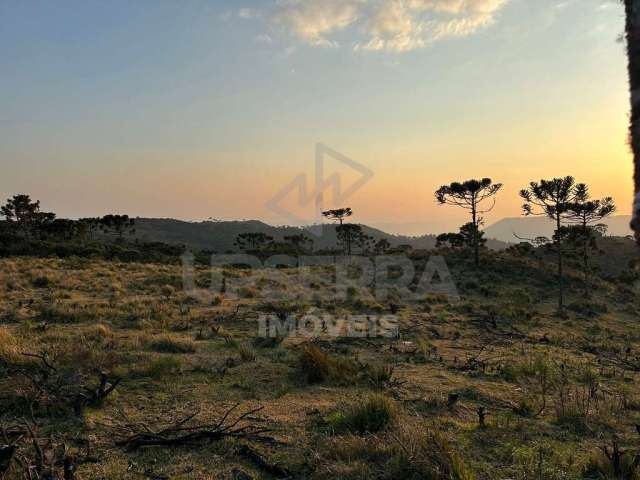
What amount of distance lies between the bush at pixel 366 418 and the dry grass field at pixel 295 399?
0.06 feet

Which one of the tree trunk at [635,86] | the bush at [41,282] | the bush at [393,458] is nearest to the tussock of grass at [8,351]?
the bush at [393,458]

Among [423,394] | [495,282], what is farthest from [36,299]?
[495,282]

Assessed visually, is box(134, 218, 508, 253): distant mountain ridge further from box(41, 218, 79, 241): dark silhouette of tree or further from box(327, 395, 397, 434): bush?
box(327, 395, 397, 434): bush

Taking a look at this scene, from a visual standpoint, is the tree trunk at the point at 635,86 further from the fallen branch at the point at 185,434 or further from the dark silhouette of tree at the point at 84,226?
the dark silhouette of tree at the point at 84,226

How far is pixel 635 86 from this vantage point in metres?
2.76

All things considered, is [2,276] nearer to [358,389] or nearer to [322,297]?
[322,297]

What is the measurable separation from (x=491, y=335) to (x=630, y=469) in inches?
407

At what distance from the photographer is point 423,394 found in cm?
720

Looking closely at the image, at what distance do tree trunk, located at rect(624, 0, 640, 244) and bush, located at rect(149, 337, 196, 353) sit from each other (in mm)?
8581

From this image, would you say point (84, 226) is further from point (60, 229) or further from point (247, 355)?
point (247, 355)

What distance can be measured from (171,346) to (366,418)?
5581mm

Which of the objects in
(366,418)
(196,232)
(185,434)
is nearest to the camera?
(185,434)

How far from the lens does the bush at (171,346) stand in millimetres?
9258

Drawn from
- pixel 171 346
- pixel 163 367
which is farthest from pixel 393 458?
pixel 171 346
